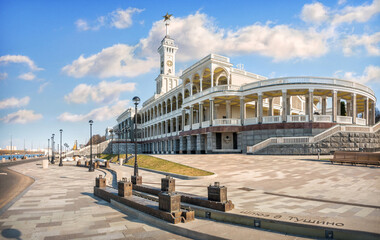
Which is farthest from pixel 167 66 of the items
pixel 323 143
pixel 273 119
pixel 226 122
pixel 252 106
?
pixel 323 143

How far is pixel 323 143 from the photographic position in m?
29.5

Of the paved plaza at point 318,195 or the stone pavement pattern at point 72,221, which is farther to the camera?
the paved plaza at point 318,195

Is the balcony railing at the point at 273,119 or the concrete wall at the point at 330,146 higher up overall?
the balcony railing at the point at 273,119

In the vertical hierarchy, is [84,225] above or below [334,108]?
below

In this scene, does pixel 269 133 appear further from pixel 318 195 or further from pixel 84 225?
pixel 84 225

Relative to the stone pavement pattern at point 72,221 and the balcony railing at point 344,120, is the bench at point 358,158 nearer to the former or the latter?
the balcony railing at point 344,120

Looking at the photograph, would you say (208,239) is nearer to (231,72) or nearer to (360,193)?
(360,193)

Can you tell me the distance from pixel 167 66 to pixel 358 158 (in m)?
77.1

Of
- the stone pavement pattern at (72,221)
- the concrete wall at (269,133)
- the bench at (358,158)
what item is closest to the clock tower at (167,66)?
the concrete wall at (269,133)

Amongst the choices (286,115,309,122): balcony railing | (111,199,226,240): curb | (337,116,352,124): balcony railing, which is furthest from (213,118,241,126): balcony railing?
(111,199,226,240): curb

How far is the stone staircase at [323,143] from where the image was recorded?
96.8ft

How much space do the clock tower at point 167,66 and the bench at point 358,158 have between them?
235 feet

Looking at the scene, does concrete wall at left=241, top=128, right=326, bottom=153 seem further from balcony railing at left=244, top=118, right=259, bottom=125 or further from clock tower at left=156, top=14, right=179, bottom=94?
clock tower at left=156, top=14, right=179, bottom=94

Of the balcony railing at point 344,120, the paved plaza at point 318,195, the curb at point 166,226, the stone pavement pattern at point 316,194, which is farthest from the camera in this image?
the balcony railing at point 344,120
